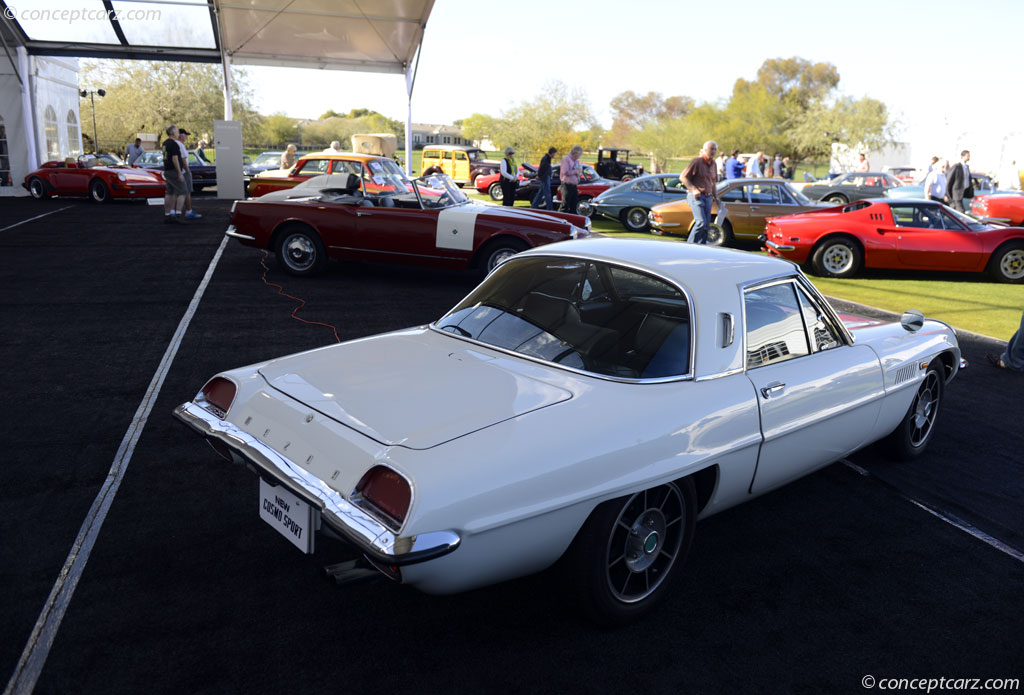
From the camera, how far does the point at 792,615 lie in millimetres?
2916

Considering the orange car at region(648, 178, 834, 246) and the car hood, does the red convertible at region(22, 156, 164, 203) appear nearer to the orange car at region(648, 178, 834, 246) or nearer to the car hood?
the orange car at region(648, 178, 834, 246)

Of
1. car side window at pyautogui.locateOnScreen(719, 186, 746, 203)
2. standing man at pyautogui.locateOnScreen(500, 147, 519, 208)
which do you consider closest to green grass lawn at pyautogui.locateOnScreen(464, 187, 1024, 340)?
car side window at pyautogui.locateOnScreen(719, 186, 746, 203)

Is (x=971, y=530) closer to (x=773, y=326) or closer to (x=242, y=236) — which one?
(x=773, y=326)

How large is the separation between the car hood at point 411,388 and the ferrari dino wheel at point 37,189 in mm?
21168

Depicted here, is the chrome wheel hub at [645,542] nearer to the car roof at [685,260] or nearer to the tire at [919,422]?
the car roof at [685,260]

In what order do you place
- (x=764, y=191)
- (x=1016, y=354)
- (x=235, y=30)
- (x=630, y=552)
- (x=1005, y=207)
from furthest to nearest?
(x=235, y=30) < (x=1005, y=207) < (x=764, y=191) < (x=1016, y=354) < (x=630, y=552)

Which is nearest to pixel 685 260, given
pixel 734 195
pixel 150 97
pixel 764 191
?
pixel 734 195

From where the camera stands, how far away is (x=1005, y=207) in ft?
54.7

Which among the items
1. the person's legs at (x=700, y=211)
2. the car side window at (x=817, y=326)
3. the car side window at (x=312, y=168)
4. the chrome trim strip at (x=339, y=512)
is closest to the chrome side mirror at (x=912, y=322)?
the car side window at (x=817, y=326)

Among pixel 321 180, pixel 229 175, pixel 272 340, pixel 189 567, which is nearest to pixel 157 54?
pixel 229 175

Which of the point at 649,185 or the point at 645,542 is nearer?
the point at 645,542

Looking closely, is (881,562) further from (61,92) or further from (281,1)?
(61,92)

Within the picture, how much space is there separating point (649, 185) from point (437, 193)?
26.3 feet

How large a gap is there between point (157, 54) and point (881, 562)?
75.6 feet
